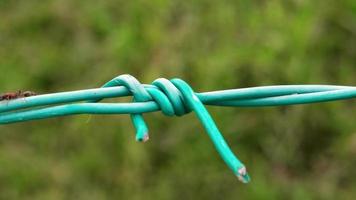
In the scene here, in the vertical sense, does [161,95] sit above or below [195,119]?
below

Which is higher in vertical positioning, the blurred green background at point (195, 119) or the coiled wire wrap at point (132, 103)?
the blurred green background at point (195, 119)

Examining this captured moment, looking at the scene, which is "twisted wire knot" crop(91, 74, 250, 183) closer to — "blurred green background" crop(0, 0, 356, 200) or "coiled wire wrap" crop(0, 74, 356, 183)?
"coiled wire wrap" crop(0, 74, 356, 183)

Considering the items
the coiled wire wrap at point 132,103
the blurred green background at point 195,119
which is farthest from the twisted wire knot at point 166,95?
the blurred green background at point 195,119

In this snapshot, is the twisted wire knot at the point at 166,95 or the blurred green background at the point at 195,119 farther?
the blurred green background at the point at 195,119

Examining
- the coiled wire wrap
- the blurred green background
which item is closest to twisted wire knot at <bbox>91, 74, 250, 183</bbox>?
the coiled wire wrap

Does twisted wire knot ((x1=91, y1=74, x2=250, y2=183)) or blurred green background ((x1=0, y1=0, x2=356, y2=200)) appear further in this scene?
blurred green background ((x1=0, y1=0, x2=356, y2=200))

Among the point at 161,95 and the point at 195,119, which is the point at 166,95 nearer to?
the point at 161,95

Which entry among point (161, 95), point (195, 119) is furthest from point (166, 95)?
point (195, 119)

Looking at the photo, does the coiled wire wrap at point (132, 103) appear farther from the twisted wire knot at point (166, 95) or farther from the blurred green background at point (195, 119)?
the blurred green background at point (195, 119)
